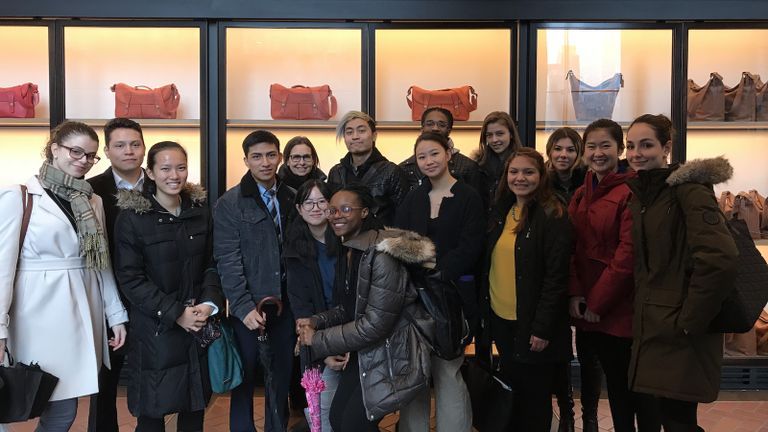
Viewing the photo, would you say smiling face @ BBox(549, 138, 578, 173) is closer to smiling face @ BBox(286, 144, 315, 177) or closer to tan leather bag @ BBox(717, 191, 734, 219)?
smiling face @ BBox(286, 144, 315, 177)

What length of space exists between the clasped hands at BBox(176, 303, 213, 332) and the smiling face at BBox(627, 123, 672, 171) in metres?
2.18

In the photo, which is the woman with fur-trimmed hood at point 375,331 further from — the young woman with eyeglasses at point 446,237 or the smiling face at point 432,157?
the smiling face at point 432,157

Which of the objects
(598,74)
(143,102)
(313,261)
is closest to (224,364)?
(313,261)

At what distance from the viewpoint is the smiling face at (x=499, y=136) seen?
3934 millimetres

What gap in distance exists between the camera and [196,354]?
3035 mm

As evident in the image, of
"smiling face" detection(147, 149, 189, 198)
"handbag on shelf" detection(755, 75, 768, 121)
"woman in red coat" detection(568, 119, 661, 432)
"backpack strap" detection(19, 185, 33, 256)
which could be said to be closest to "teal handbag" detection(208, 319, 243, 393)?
"smiling face" detection(147, 149, 189, 198)

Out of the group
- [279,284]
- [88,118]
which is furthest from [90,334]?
[88,118]

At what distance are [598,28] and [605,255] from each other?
2.44 meters

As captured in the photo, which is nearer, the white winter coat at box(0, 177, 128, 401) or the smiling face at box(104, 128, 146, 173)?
the white winter coat at box(0, 177, 128, 401)

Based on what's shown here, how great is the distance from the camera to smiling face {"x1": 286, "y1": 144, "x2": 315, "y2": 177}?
3992 mm

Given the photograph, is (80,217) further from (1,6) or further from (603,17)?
(603,17)

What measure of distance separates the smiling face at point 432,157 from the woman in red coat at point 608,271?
29.6 inches

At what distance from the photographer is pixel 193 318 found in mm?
2977

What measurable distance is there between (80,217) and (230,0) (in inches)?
96.1
